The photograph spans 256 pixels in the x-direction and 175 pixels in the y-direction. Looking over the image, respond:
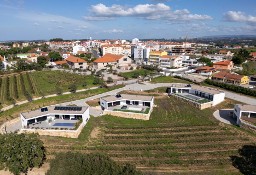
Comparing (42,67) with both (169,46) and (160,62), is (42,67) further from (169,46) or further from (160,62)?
(169,46)

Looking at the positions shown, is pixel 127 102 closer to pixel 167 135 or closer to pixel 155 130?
pixel 155 130

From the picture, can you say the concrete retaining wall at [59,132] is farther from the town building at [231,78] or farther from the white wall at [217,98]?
the town building at [231,78]

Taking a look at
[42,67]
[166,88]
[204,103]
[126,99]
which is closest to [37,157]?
[126,99]

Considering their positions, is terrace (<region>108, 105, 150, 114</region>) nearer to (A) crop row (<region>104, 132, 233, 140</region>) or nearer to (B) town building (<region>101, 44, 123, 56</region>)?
(A) crop row (<region>104, 132, 233, 140</region>)

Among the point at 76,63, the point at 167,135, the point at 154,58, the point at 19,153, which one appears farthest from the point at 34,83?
the point at 154,58

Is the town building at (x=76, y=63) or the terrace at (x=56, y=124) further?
the town building at (x=76, y=63)

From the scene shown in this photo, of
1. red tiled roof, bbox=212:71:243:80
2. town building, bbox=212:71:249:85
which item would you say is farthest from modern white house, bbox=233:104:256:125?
red tiled roof, bbox=212:71:243:80

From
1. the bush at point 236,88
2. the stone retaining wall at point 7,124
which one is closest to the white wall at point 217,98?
the bush at point 236,88
